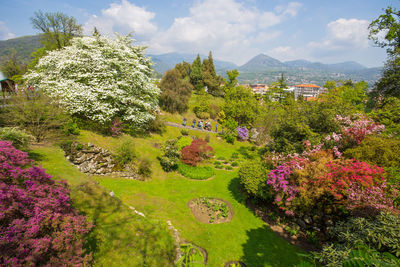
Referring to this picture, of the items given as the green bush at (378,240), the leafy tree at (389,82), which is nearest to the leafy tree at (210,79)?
the leafy tree at (389,82)

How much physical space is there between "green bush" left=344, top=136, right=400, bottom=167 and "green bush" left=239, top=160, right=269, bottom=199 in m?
5.09

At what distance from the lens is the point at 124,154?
13.5 metres

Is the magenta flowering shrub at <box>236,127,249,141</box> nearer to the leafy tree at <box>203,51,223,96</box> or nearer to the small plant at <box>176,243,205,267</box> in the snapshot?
the small plant at <box>176,243,205,267</box>

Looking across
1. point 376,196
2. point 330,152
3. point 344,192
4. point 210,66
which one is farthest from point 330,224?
point 210,66

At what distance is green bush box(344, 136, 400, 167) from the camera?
26.1ft

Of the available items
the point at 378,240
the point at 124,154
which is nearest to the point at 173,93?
the point at 124,154

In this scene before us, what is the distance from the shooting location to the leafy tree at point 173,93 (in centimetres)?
3141

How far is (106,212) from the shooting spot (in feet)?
24.3

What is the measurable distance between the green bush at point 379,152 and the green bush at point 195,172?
11072mm

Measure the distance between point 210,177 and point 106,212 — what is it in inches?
425

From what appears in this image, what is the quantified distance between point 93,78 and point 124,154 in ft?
24.7

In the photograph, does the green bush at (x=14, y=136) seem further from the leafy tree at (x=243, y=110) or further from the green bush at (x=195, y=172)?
the leafy tree at (x=243, y=110)

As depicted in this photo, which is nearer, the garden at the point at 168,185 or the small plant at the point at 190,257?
the garden at the point at 168,185

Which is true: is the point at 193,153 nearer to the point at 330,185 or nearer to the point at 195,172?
the point at 195,172
